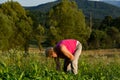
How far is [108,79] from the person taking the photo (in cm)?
804

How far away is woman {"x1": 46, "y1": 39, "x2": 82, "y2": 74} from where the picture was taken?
28.5 ft

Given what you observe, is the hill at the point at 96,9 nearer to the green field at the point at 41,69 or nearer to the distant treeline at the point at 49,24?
the distant treeline at the point at 49,24

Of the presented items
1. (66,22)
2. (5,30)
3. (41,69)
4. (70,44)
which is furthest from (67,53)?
(66,22)

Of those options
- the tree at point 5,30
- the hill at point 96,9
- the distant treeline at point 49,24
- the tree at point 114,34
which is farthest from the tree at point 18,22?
the hill at point 96,9

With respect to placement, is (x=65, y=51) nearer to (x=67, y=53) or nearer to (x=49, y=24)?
(x=67, y=53)

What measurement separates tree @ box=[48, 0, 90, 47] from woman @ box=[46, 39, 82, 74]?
32413 mm

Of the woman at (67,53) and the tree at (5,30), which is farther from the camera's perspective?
the tree at (5,30)

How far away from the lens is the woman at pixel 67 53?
8673 mm

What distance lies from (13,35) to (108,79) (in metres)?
35.7

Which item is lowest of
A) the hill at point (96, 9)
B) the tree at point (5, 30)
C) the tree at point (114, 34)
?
the hill at point (96, 9)

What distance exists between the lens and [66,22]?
4284cm

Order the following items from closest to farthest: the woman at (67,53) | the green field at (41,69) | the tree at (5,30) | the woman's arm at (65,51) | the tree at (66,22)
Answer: the green field at (41,69), the woman at (67,53), the woman's arm at (65,51), the tree at (5,30), the tree at (66,22)

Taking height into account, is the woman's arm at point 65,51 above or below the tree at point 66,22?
above

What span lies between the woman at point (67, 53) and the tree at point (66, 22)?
32.4 meters
